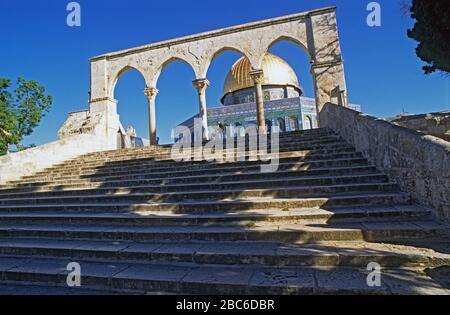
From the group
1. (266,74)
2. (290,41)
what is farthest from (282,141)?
(266,74)

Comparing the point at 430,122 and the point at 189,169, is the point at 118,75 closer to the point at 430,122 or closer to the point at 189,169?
the point at 189,169

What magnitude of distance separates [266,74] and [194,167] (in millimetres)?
29715

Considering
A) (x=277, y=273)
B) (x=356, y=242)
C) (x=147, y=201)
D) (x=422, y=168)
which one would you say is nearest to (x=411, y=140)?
(x=422, y=168)

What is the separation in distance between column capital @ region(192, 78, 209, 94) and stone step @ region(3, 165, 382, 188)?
282 inches

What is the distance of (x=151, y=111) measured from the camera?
13320 mm

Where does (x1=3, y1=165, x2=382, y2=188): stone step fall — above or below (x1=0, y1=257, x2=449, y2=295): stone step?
above

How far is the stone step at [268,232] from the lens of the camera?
3.21 meters

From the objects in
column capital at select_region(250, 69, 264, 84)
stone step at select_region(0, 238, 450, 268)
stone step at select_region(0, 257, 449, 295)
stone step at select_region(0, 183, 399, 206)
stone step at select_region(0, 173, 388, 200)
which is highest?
column capital at select_region(250, 69, 264, 84)

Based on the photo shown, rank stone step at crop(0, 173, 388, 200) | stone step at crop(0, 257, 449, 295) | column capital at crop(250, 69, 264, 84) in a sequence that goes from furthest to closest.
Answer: column capital at crop(250, 69, 264, 84), stone step at crop(0, 173, 388, 200), stone step at crop(0, 257, 449, 295)

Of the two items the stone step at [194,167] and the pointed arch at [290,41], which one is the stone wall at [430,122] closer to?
the stone step at [194,167]

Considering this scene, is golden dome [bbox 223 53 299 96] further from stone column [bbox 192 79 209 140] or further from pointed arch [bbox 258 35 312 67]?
stone column [bbox 192 79 209 140]

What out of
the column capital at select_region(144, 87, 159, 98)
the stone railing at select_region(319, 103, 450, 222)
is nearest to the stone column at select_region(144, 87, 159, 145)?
the column capital at select_region(144, 87, 159, 98)

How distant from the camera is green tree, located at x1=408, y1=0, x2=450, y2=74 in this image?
5.59 meters

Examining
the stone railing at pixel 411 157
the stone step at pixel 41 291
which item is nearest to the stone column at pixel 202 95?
the stone railing at pixel 411 157
